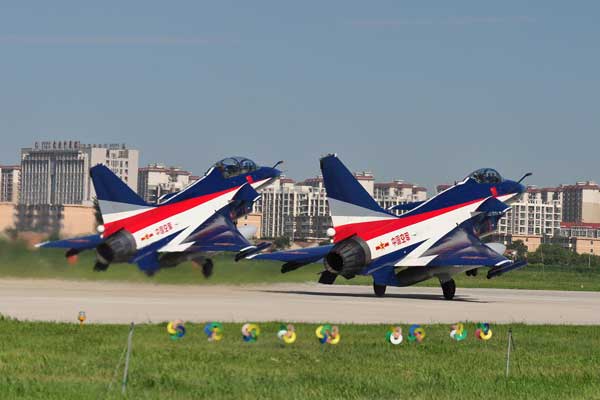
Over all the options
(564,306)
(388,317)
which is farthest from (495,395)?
(564,306)

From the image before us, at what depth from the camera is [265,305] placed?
42281mm

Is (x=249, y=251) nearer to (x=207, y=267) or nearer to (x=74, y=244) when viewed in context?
(x=207, y=267)

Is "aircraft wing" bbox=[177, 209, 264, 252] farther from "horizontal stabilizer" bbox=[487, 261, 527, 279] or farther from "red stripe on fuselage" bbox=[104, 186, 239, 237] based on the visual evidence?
"horizontal stabilizer" bbox=[487, 261, 527, 279]

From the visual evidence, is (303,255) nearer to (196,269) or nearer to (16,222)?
(196,269)

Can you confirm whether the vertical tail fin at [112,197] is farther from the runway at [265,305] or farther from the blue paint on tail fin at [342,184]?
the blue paint on tail fin at [342,184]

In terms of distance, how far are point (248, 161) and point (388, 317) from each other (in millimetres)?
23161

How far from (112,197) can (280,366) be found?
106ft

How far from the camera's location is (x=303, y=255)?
52625mm

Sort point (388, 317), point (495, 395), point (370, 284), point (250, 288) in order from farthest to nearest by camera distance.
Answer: point (370, 284) < point (250, 288) < point (388, 317) < point (495, 395)

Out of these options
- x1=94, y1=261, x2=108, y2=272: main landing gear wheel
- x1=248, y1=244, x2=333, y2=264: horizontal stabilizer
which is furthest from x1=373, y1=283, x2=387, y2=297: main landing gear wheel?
x1=94, y1=261, x2=108, y2=272: main landing gear wheel

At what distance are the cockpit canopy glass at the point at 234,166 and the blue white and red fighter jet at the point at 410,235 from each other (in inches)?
268

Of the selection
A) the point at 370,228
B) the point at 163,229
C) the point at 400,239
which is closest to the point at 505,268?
the point at 400,239

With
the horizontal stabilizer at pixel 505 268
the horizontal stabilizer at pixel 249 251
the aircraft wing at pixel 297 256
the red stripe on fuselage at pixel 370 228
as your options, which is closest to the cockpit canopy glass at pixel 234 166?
the horizontal stabilizer at pixel 249 251

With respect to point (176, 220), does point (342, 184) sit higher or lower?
higher
